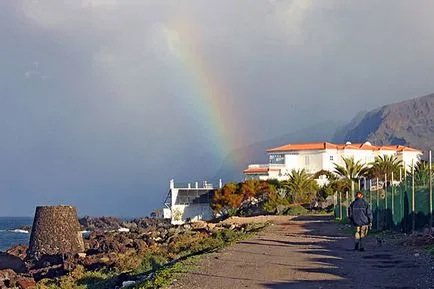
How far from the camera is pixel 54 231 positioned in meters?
34.4

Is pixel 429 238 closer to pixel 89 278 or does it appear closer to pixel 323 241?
pixel 323 241

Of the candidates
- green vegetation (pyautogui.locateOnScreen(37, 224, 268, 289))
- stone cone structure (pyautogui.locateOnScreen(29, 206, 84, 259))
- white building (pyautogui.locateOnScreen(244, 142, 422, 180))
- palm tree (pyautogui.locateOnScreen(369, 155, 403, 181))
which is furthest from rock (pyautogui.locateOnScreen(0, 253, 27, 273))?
white building (pyautogui.locateOnScreen(244, 142, 422, 180))

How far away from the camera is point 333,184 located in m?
82.7

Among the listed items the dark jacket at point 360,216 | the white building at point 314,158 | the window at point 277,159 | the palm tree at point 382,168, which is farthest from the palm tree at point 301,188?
the dark jacket at point 360,216

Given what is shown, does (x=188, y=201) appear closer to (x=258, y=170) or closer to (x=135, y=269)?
(x=258, y=170)

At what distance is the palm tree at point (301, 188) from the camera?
8100 centimetres

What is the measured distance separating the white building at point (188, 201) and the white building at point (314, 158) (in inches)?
254

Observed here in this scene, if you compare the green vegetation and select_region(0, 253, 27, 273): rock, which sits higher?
the green vegetation

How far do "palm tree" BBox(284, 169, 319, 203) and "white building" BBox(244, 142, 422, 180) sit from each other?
13008 millimetres

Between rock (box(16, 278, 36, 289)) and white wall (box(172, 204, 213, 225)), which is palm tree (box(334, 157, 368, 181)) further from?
rock (box(16, 278, 36, 289))

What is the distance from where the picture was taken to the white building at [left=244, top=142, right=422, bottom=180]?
98.6 m

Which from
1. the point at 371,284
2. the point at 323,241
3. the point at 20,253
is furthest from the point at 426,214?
the point at 20,253

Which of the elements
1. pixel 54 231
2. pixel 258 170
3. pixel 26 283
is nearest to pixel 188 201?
pixel 258 170

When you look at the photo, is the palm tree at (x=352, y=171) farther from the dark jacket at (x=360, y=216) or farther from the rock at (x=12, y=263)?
the dark jacket at (x=360, y=216)
